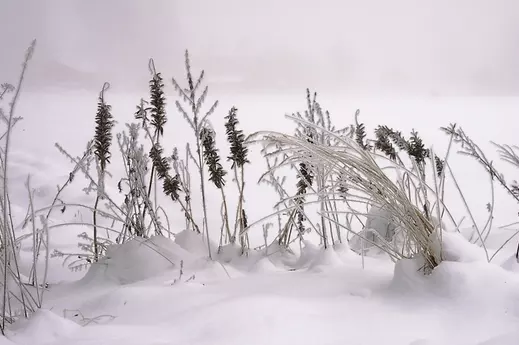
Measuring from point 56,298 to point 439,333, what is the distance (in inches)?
38.7

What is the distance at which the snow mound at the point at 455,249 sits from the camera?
3.27 feet

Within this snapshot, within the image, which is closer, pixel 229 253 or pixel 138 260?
pixel 138 260

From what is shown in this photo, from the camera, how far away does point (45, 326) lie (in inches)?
32.4

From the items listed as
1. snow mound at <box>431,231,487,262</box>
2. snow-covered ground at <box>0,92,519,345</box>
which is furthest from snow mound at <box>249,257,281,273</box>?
snow mound at <box>431,231,487,262</box>

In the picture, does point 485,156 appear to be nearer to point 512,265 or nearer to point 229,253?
point 512,265

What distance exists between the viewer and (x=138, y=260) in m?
1.32

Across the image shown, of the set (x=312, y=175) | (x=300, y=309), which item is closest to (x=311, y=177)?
(x=312, y=175)

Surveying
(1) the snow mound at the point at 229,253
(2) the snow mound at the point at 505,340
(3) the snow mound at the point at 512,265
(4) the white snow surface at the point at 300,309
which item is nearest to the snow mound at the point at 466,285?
(4) the white snow surface at the point at 300,309

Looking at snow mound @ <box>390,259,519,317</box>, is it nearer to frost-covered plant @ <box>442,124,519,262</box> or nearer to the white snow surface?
the white snow surface

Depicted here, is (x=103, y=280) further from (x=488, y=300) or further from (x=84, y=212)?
(x=84, y=212)

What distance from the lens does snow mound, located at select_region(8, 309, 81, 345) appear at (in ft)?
2.61

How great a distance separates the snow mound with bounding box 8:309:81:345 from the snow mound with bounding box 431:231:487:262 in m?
0.80

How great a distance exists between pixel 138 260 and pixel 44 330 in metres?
0.51

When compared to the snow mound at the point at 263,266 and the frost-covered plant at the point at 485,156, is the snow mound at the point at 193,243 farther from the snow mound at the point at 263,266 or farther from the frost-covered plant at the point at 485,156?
the frost-covered plant at the point at 485,156
